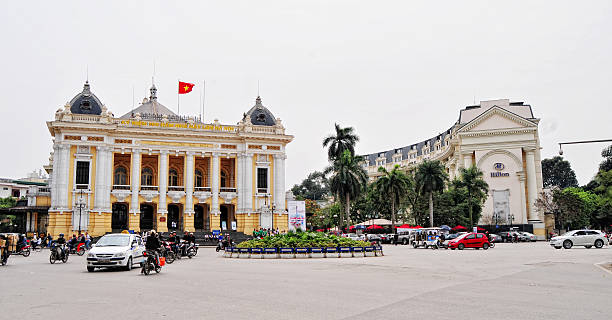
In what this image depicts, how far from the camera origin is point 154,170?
185ft

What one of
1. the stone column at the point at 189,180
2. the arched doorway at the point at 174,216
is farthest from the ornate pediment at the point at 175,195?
the arched doorway at the point at 174,216

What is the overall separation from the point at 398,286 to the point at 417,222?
5287cm

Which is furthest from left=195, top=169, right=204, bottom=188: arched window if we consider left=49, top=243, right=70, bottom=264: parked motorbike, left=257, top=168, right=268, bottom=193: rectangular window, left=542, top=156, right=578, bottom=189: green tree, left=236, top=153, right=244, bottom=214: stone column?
left=542, top=156, right=578, bottom=189: green tree

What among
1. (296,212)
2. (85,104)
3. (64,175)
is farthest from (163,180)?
A: (296,212)

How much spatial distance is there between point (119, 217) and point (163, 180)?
21.2ft

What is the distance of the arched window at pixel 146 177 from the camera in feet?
183

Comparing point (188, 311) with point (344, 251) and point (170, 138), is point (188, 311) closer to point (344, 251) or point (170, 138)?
point (344, 251)

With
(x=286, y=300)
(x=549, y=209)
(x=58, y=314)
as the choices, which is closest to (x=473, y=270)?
(x=286, y=300)

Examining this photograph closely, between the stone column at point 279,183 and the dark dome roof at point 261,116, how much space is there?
4.16 meters

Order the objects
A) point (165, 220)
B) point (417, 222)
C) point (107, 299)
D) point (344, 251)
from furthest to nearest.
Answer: point (417, 222) → point (165, 220) → point (344, 251) → point (107, 299)

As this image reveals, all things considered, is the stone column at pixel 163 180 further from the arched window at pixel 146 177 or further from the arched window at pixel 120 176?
the arched window at pixel 120 176

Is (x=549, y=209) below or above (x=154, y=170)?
below

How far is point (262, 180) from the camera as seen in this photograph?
54.9 m

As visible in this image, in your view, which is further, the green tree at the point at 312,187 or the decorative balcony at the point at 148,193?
the green tree at the point at 312,187
